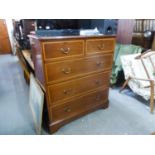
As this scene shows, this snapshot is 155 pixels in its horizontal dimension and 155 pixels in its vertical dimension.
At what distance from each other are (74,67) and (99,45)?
0.39 m

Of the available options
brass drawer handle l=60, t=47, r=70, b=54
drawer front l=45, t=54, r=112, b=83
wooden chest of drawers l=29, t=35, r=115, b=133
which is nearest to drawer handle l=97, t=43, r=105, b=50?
wooden chest of drawers l=29, t=35, r=115, b=133

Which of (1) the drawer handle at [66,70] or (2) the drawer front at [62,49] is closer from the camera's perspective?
(2) the drawer front at [62,49]

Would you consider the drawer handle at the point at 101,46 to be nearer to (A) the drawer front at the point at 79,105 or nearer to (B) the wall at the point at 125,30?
(A) the drawer front at the point at 79,105

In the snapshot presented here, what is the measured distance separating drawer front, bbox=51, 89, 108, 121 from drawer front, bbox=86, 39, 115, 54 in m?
0.58

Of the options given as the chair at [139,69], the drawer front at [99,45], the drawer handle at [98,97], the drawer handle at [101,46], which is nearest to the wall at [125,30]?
the chair at [139,69]

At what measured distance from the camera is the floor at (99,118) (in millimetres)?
1620

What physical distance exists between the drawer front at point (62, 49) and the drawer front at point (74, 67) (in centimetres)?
7

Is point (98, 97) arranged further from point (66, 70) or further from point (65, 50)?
point (65, 50)

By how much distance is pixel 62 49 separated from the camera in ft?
4.20

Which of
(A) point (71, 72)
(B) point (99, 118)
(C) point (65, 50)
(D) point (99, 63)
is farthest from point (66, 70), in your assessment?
(B) point (99, 118)
